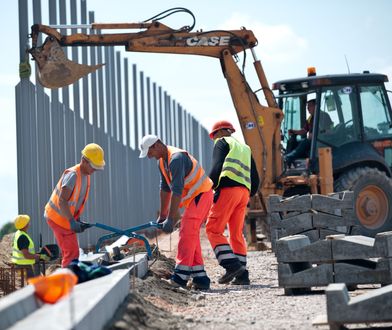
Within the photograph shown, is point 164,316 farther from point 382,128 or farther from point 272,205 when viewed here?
point 382,128

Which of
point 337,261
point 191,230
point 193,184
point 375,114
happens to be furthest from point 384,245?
point 375,114

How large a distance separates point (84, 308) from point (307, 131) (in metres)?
11.4

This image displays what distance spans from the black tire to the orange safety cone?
11.0 metres

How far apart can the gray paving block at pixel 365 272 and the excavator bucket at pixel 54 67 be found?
687 cm

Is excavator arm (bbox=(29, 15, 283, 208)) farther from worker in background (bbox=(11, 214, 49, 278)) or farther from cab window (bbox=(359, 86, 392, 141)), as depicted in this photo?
worker in background (bbox=(11, 214, 49, 278))

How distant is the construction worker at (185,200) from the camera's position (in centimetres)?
1005

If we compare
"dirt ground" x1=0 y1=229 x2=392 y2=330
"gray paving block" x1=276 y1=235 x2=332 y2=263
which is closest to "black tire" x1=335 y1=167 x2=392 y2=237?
"dirt ground" x1=0 y1=229 x2=392 y2=330

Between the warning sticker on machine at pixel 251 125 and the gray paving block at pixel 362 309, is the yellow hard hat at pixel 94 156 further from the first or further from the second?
the warning sticker on machine at pixel 251 125

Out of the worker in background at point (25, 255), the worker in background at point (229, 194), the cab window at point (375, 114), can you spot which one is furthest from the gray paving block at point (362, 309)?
the cab window at point (375, 114)

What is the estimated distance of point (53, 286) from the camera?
5270mm

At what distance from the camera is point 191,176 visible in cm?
1030

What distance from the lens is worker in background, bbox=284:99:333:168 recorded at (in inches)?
642

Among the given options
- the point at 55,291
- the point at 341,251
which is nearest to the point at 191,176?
the point at 341,251

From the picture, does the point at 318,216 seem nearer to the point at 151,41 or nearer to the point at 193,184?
the point at 193,184
